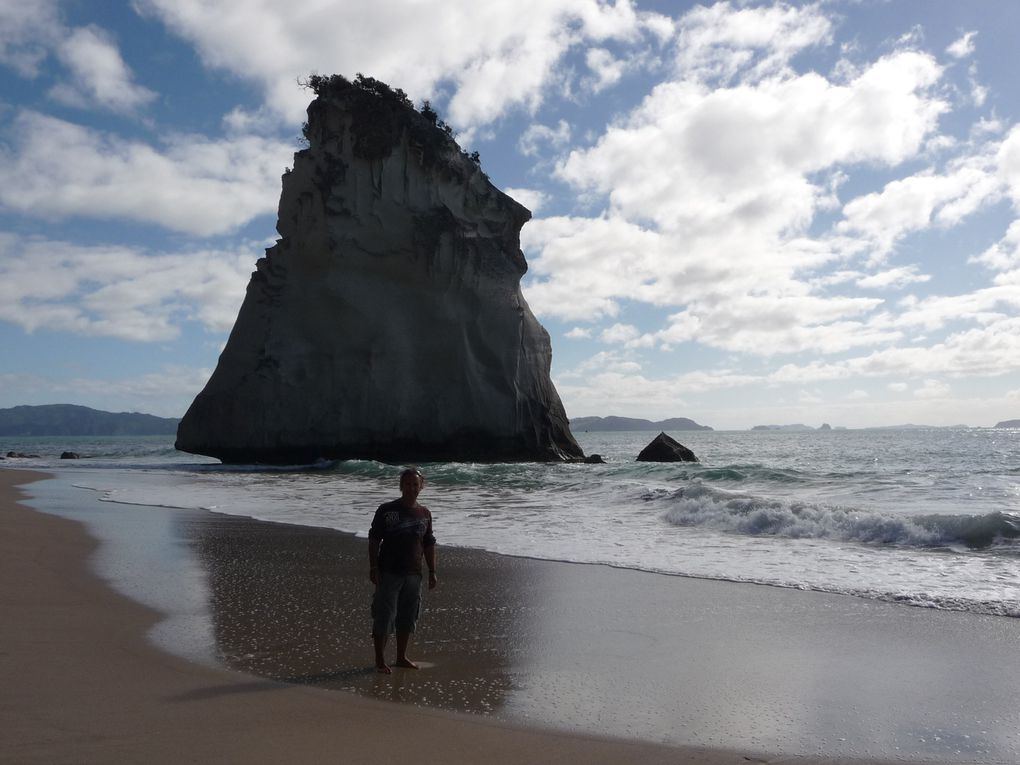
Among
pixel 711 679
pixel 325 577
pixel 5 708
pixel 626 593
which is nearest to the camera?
pixel 5 708

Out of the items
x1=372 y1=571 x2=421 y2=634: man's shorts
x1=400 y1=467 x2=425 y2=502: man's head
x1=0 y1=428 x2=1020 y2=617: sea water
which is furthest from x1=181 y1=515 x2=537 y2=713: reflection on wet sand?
x1=0 y1=428 x2=1020 y2=617: sea water

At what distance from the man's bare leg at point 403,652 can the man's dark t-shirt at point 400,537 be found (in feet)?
1.30

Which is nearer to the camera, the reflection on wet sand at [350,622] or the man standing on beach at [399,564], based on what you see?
the reflection on wet sand at [350,622]

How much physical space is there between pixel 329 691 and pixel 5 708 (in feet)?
4.98

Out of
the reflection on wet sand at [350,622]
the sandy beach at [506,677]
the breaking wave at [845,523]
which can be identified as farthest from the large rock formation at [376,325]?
the sandy beach at [506,677]

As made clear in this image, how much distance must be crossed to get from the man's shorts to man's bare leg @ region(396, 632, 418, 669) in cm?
4

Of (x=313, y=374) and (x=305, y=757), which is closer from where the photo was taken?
(x=305, y=757)

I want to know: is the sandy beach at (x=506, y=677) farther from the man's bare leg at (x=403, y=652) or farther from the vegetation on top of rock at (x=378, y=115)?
the vegetation on top of rock at (x=378, y=115)

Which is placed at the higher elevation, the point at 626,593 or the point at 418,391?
the point at 418,391

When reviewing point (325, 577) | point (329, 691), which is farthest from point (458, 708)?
point (325, 577)

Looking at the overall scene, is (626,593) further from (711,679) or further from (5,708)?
(5,708)

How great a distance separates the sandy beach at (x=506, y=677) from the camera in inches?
135

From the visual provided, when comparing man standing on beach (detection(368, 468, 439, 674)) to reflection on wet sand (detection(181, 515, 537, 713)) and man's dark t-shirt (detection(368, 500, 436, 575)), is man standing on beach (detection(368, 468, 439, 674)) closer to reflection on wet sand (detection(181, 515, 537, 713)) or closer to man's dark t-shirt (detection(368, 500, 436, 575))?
man's dark t-shirt (detection(368, 500, 436, 575))

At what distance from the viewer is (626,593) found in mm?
6949
